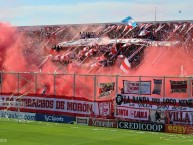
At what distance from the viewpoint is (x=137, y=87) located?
1150 inches

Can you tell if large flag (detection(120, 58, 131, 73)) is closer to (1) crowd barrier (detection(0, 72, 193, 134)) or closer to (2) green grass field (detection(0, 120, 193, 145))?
(1) crowd barrier (detection(0, 72, 193, 134))

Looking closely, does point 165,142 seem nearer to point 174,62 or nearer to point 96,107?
point 96,107

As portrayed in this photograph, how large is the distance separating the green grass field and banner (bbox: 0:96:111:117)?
113 inches

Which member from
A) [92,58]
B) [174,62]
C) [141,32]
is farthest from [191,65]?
[92,58]

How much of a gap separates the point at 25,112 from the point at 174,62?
12565 millimetres

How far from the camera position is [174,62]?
1571 inches

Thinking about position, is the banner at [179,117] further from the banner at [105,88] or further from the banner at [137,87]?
the banner at [105,88]

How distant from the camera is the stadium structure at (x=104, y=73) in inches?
1105

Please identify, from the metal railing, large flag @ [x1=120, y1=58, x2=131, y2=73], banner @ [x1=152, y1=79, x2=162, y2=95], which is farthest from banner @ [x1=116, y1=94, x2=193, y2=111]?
large flag @ [x1=120, y1=58, x2=131, y2=73]

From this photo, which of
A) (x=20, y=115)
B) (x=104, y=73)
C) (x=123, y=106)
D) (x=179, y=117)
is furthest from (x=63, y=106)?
(x=104, y=73)

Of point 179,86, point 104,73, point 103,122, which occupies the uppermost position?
point 104,73

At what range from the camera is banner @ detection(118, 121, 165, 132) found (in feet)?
88.6

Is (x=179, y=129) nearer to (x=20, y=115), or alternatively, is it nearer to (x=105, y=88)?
(x=105, y=88)

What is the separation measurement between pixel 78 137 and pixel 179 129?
5.90 m
